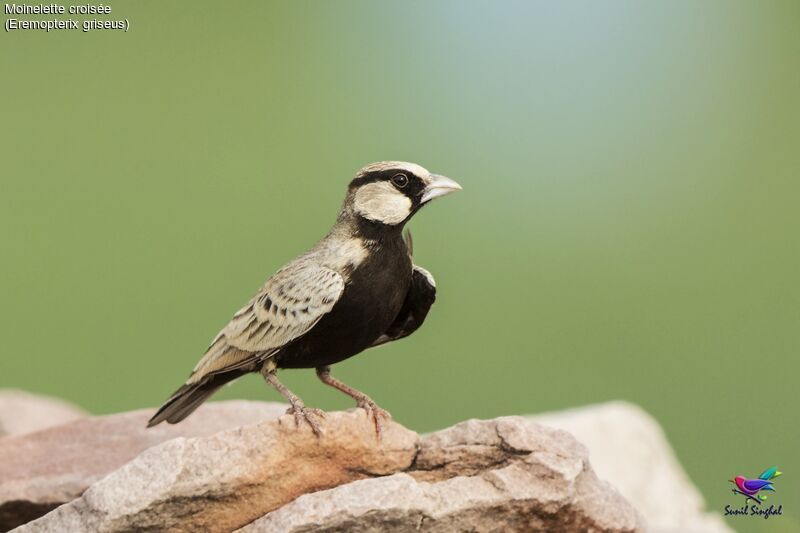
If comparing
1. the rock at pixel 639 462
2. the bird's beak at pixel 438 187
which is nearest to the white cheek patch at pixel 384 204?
the bird's beak at pixel 438 187

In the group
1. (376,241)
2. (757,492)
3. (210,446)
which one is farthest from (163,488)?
(757,492)

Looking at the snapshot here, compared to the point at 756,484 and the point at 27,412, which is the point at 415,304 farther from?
the point at 27,412

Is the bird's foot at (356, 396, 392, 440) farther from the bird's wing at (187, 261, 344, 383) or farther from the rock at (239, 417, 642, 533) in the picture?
the bird's wing at (187, 261, 344, 383)

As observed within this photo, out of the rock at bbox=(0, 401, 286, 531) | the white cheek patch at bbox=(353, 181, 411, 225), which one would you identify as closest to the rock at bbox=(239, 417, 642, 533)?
the white cheek patch at bbox=(353, 181, 411, 225)

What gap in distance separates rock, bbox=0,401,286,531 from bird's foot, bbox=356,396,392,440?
1404 millimetres

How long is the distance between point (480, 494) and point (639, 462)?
5.57 metres

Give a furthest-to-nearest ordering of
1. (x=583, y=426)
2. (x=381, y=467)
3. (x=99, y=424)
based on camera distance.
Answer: (x=583, y=426)
(x=99, y=424)
(x=381, y=467)

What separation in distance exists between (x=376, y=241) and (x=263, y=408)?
2.82 m

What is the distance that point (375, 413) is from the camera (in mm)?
6887

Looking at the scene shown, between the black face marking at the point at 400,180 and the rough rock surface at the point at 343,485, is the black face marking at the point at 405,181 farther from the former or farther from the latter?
the rough rock surface at the point at 343,485

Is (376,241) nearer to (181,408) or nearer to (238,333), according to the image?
(238,333)

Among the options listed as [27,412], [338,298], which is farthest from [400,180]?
[27,412]

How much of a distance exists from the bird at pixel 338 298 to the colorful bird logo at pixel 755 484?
9.60 ft

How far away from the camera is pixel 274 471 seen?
6359mm
